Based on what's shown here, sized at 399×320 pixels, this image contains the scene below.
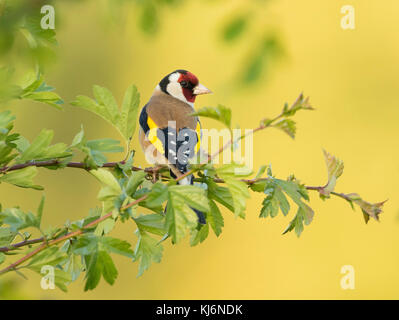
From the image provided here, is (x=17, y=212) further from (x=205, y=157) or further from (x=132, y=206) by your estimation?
(x=205, y=157)

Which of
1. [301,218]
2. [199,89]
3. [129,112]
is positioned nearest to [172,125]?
[199,89]

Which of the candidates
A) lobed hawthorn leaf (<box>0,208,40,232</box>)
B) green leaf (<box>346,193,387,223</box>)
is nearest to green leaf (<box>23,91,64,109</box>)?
lobed hawthorn leaf (<box>0,208,40,232</box>)

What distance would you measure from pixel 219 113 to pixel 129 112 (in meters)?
0.34

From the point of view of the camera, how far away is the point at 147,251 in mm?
1286

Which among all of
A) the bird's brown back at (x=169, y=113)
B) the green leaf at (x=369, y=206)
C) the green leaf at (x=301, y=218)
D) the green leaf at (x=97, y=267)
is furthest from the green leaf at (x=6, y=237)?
the bird's brown back at (x=169, y=113)

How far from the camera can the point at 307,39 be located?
705cm

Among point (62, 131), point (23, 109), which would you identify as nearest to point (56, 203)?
point (62, 131)

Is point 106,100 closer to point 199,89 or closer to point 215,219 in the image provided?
point 215,219

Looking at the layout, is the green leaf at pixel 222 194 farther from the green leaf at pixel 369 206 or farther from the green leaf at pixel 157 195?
the green leaf at pixel 369 206

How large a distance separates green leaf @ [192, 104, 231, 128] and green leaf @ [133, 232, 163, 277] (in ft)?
1.04

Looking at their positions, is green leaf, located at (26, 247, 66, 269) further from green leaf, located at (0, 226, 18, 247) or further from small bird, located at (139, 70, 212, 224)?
small bird, located at (139, 70, 212, 224)

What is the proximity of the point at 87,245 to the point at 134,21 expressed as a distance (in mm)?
425

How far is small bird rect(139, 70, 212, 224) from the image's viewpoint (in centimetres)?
187

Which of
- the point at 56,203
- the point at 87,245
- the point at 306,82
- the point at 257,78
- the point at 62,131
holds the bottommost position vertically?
the point at 87,245
